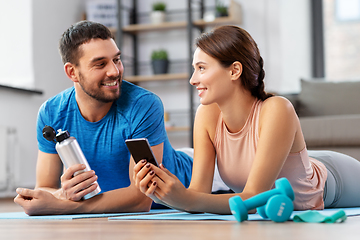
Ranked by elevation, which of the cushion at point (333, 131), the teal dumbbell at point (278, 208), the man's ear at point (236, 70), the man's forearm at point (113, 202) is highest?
the man's ear at point (236, 70)

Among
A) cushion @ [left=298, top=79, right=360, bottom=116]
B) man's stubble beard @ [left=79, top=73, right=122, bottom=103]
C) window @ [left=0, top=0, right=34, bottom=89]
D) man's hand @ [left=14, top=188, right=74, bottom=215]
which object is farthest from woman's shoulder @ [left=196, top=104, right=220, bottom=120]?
window @ [left=0, top=0, right=34, bottom=89]

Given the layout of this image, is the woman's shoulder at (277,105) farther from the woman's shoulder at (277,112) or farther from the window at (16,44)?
the window at (16,44)

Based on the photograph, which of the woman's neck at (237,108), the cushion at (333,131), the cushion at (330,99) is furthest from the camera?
the cushion at (330,99)

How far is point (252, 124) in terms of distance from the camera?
4.75ft

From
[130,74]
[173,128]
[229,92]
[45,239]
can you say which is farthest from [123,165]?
[130,74]

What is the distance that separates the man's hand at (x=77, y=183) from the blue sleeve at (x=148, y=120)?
0.77 feet

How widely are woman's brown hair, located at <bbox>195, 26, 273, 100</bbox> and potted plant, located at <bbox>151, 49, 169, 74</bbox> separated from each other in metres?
3.01

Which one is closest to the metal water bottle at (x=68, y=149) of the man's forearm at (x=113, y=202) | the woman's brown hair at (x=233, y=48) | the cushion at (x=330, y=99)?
the man's forearm at (x=113, y=202)

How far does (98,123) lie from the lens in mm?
1678

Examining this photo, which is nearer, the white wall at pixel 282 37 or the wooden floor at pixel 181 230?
the wooden floor at pixel 181 230

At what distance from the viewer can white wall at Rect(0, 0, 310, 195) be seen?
3.82 m

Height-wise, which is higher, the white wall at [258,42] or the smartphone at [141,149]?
the white wall at [258,42]

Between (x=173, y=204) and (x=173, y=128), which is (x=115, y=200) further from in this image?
(x=173, y=128)

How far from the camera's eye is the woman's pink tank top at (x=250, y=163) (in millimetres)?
1459
